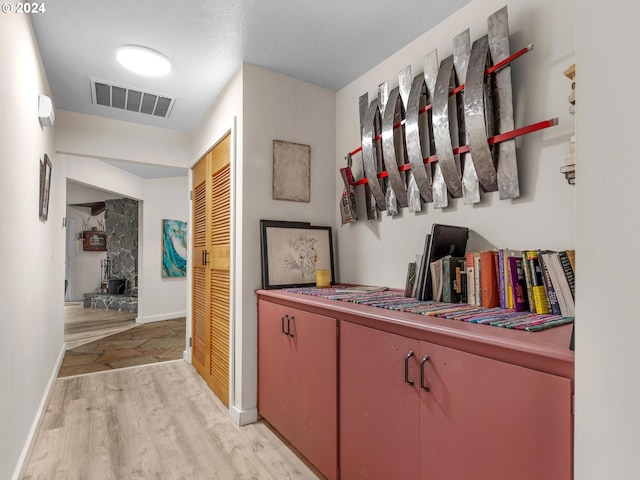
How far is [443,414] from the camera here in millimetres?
1140

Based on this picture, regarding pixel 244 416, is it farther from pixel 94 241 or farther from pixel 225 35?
pixel 94 241

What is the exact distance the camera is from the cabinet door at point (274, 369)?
2045mm

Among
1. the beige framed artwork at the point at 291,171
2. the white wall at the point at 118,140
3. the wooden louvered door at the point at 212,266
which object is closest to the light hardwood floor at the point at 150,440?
the wooden louvered door at the point at 212,266

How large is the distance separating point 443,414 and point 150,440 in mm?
1872

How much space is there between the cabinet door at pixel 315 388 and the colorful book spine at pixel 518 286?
2.47ft

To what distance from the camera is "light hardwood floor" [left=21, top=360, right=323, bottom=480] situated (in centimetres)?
186

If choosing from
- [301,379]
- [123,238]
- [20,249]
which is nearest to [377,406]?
[301,379]

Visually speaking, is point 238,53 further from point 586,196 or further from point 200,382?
point 200,382

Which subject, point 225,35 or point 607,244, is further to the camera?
point 225,35

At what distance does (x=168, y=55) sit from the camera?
2.32 m

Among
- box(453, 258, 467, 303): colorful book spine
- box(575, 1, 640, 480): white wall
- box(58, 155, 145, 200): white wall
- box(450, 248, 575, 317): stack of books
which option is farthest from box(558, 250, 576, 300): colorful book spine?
box(58, 155, 145, 200): white wall

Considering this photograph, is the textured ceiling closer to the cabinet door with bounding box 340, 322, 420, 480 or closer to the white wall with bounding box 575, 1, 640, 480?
the white wall with bounding box 575, 1, 640, 480

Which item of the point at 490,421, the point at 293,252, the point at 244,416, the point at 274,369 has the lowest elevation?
the point at 244,416
